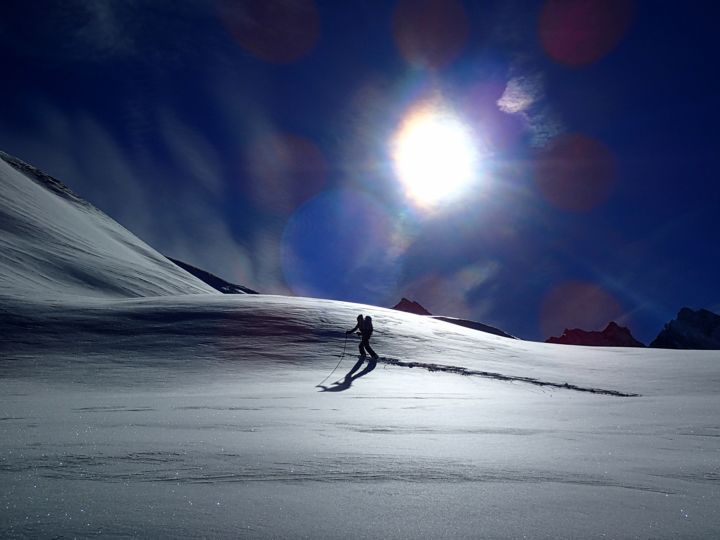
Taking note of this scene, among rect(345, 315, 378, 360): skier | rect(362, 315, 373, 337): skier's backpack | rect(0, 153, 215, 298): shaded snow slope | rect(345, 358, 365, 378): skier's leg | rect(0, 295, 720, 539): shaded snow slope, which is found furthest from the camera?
rect(0, 153, 215, 298): shaded snow slope

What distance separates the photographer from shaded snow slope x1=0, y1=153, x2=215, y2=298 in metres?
29.0

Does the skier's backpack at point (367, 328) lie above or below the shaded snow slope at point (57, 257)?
below

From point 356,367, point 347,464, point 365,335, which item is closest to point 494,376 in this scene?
point 356,367

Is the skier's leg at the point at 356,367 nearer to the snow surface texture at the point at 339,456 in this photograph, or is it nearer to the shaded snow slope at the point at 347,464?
the snow surface texture at the point at 339,456

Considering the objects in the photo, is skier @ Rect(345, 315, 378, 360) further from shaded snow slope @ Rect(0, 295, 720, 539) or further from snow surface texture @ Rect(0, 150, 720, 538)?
shaded snow slope @ Rect(0, 295, 720, 539)

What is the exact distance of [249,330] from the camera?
1884cm

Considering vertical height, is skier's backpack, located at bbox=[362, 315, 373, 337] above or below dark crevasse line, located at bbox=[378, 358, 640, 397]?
above

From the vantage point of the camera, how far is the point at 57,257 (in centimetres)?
3616

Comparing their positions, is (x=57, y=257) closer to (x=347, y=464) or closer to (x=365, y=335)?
(x=365, y=335)

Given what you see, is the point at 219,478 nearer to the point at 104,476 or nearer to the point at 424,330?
the point at 104,476

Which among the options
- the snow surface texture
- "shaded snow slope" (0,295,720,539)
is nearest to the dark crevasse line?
the snow surface texture

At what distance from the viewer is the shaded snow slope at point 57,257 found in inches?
1142

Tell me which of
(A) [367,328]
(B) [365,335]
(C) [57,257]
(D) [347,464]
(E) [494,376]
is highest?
(C) [57,257]

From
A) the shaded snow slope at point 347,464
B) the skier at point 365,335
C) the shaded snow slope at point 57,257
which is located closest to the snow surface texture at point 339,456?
the shaded snow slope at point 347,464
